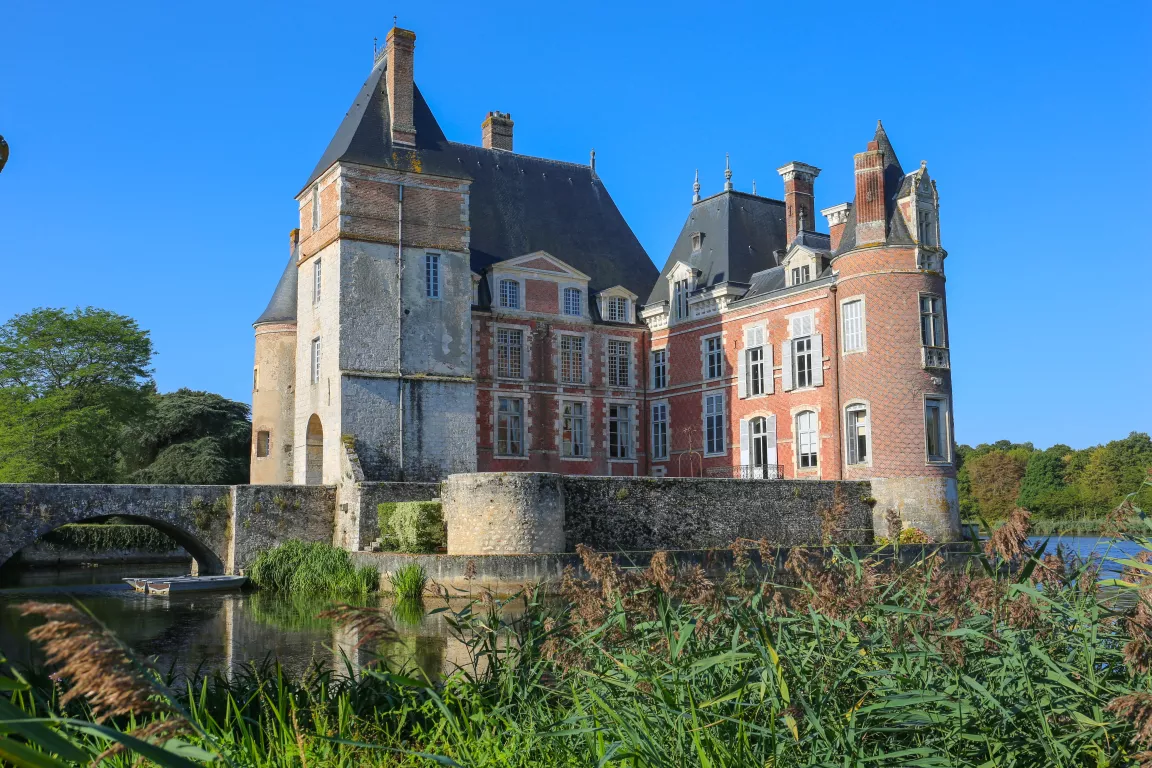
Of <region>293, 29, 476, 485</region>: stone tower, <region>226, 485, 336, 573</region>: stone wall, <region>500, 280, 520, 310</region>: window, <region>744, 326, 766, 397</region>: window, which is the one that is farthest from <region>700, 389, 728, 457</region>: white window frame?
<region>226, 485, 336, 573</region>: stone wall

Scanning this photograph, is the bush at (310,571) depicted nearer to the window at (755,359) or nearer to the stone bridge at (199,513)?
the stone bridge at (199,513)

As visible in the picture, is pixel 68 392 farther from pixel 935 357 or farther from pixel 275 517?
pixel 935 357

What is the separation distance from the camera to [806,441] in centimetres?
2433

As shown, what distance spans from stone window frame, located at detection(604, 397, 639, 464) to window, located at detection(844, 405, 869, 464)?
264 inches

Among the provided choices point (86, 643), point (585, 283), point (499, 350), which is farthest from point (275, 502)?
point (86, 643)

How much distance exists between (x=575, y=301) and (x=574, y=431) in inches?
136

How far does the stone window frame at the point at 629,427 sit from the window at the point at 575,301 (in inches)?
97.5

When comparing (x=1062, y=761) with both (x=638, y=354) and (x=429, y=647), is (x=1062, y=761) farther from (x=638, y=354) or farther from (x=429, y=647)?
(x=638, y=354)

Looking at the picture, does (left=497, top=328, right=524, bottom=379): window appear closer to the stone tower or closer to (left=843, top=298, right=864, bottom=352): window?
the stone tower

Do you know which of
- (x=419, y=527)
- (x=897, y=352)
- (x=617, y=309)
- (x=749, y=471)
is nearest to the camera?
(x=419, y=527)

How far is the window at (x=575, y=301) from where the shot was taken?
2755 cm

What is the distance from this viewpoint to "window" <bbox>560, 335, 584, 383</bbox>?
27328mm

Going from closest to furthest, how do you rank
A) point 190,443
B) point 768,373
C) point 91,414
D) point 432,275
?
point 432,275 < point 768,373 < point 91,414 < point 190,443

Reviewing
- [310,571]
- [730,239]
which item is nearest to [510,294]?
[730,239]
